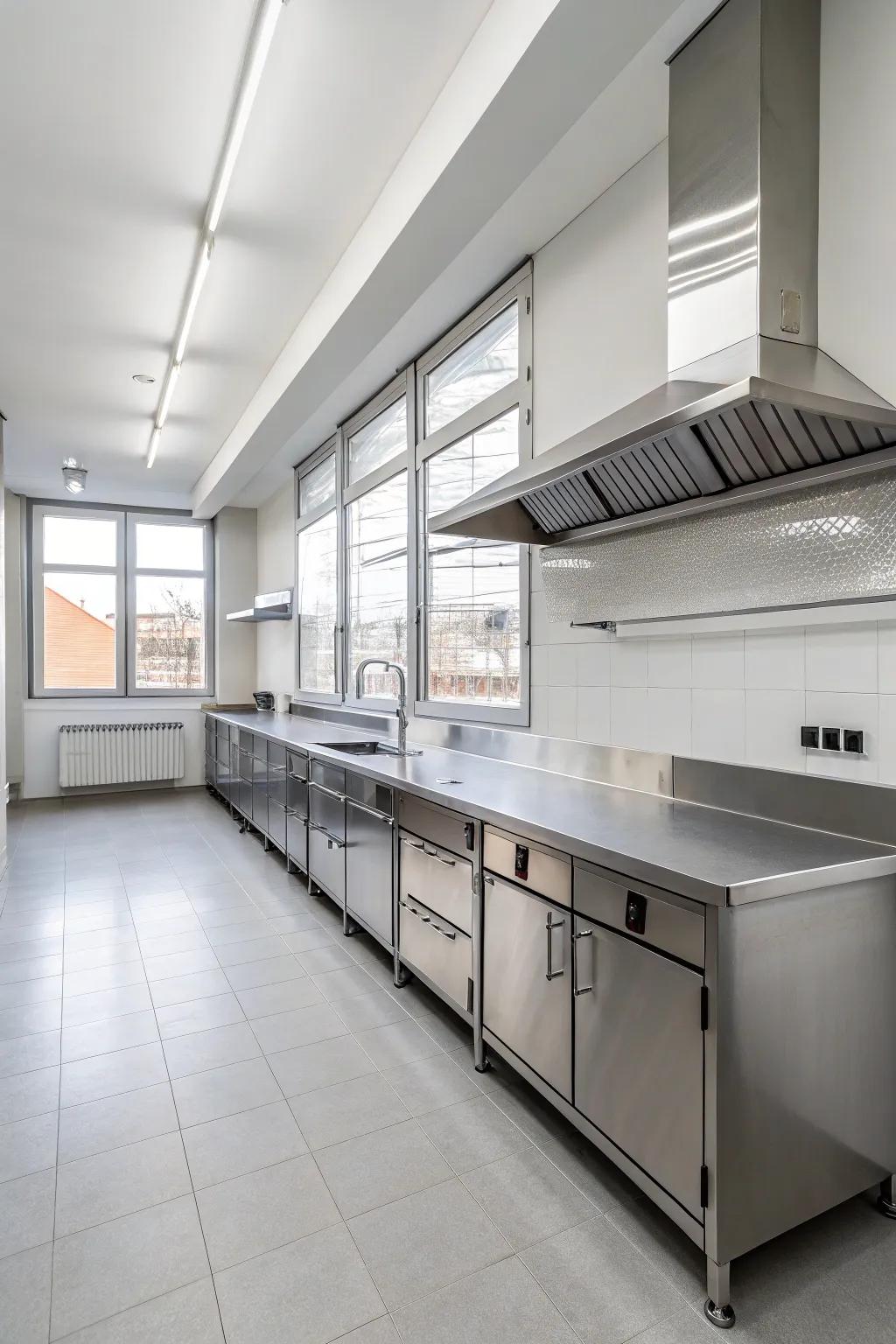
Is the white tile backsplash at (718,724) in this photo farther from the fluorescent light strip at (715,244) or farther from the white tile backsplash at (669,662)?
the fluorescent light strip at (715,244)

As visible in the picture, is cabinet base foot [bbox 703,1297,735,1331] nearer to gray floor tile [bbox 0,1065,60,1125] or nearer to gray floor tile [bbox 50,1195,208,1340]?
gray floor tile [bbox 50,1195,208,1340]

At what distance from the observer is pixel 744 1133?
1.41 m

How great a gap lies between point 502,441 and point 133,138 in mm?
1788

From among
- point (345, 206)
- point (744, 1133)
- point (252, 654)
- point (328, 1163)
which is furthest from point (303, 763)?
point (252, 654)

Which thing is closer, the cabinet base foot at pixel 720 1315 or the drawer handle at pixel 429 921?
the cabinet base foot at pixel 720 1315

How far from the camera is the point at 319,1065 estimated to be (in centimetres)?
233

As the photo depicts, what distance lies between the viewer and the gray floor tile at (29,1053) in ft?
7.70

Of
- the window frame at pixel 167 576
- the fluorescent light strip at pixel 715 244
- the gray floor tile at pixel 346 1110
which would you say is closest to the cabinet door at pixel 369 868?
the gray floor tile at pixel 346 1110

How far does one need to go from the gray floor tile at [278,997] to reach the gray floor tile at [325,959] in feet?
0.37

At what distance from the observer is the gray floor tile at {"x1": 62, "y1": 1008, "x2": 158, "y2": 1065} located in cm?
245

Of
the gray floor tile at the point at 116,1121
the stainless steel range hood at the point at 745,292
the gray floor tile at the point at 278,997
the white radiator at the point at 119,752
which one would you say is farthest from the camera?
the white radiator at the point at 119,752

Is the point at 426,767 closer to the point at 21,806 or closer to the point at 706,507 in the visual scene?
the point at 706,507

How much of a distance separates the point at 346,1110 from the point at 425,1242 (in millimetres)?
546

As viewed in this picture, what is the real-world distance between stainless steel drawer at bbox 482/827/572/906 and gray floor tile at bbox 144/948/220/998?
1608 millimetres
